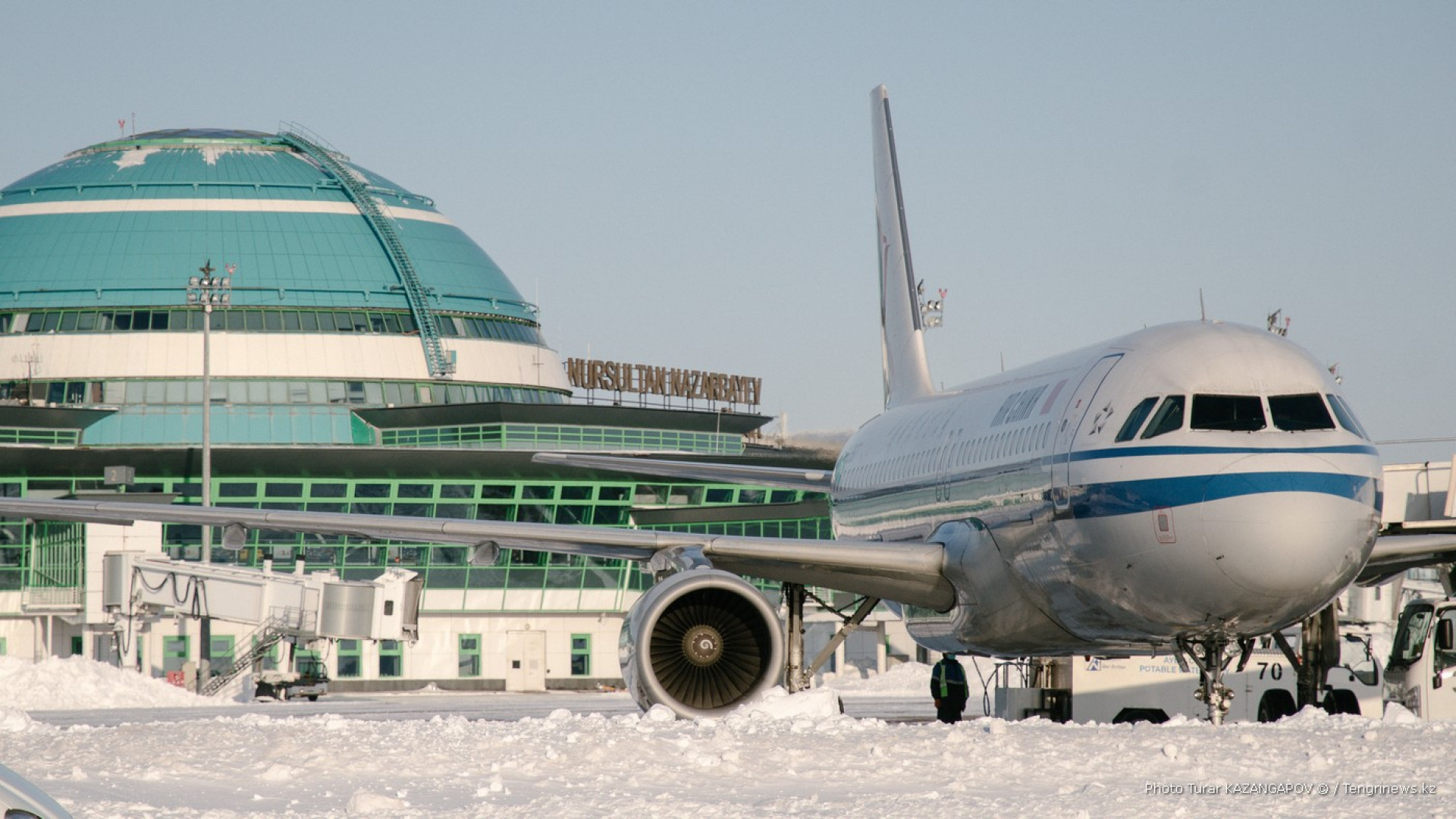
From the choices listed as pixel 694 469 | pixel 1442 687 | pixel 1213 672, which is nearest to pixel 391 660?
pixel 694 469

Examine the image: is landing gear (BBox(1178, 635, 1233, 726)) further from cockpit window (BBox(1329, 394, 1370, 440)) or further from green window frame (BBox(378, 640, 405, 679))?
green window frame (BBox(378, 640, 405, 679))

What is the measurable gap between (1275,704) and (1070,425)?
24.9 feet

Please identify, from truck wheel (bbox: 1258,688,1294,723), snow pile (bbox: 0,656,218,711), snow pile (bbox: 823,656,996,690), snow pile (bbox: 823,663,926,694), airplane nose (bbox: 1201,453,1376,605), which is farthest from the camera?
snow pile (bbox: 823,663,926,694)

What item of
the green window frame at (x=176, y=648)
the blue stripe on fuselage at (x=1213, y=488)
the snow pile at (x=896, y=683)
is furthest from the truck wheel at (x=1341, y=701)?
the green window frame at (x=176, y=648)

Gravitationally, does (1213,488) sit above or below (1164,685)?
above

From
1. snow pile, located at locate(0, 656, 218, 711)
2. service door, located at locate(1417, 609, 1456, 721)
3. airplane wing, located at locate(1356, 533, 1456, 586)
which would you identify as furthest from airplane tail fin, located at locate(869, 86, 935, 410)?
snow pile, located at locate(0, 656, 218, 711)

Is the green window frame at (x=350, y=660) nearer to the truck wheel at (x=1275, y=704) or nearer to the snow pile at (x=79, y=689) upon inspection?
the snow pile at (x=79, y=689)

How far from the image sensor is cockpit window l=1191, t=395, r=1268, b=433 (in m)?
15.8

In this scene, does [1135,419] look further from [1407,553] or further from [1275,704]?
[1275,704]

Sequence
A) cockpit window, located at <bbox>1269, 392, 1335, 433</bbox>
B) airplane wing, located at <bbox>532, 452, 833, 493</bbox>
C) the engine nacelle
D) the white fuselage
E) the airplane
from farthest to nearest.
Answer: airplane wing, located at <bbox>532, 452, 833, 493</bbox> → the engine nacelle → cockpit window, located at <bbox>1269, 392, 1335, 433</bbox> → the airplane → the white fuselage

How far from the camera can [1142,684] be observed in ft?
89.9

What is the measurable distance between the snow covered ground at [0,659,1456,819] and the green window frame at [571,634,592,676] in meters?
46.4

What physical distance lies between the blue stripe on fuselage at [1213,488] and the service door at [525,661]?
4911 cm

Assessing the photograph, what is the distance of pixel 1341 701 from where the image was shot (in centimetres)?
2138
